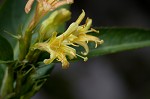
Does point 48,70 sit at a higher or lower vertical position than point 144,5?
lower

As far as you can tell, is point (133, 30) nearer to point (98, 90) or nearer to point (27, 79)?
point (27, 79)

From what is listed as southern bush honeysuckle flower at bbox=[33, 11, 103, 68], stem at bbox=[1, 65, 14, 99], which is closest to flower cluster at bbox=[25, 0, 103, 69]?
southern bush honeysuckle flower at bbox=[33, 11, 103, 68]

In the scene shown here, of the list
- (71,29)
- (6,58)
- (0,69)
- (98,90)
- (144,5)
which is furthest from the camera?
(144,5)

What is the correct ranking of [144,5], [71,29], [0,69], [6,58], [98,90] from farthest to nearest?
[144,5] → [98,90] → [0,69] → [6,58] → [71,29]

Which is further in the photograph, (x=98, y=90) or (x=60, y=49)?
(x=98, y=90)

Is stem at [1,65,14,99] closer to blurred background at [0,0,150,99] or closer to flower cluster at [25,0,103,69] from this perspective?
flower cluster at [25,0,103,69]

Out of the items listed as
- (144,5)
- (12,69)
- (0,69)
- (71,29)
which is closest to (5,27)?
(0,69)

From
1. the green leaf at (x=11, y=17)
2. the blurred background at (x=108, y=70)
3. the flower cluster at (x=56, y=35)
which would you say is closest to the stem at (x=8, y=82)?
the flower cluster at (x=56, y=35)

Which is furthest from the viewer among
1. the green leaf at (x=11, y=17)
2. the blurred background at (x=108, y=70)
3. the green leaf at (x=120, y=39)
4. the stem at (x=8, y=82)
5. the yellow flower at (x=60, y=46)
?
the blurred background at (x=108, y=70)

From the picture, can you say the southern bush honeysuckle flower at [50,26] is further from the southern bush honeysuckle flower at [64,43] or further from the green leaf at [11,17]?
the green leaf at [11,17]
